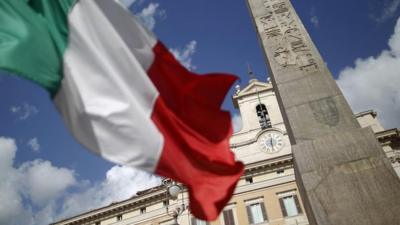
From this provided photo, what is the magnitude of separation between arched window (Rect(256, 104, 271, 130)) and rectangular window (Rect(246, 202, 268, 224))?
6.48 meters

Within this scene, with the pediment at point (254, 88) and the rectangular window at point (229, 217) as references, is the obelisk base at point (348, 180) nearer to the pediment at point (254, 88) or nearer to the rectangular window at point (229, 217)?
the rectangular window at point (229, 217)

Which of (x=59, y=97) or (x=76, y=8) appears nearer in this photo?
(x=59, y=97)

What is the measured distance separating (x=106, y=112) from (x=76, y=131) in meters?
0.29

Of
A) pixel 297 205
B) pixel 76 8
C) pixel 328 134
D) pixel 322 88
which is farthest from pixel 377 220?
pixel 297 205

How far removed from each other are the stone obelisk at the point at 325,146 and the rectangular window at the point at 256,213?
19313mm

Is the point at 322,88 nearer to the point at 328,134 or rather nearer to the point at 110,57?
the point at 328,134

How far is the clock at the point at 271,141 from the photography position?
2664 centimetres

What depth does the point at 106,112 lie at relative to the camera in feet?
9.81

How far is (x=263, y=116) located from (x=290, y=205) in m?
8.11

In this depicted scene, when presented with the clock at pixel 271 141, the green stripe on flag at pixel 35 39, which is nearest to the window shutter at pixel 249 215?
the clock at pixel 271 141

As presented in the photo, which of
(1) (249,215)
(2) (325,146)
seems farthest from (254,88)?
(2) (325,146)

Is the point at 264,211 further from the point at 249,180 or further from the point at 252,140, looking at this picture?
the point at 252,140

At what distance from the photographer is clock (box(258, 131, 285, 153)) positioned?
2664 cm

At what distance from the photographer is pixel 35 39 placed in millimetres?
3047
